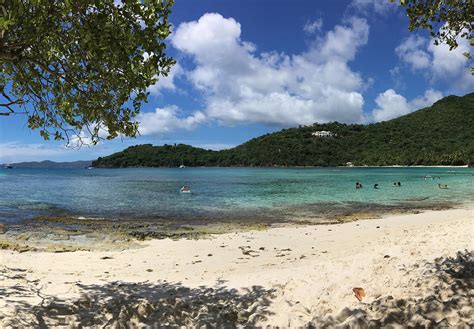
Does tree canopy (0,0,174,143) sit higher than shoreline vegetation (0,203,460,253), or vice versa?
tree canopy (0,0,174,143)

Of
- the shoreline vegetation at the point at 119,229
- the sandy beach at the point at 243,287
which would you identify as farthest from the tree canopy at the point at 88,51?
the shoreline vegetation at the point at 119,229

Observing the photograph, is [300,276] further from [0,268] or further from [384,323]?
[0,268]

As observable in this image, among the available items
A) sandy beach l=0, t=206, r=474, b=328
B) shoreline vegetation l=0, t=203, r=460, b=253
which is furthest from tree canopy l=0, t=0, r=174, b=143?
shoreline vegetation l=0, t=203, r=460, b=253

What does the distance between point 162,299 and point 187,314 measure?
94cm

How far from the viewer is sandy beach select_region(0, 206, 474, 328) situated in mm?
6426

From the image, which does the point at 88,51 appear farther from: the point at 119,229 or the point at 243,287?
the point at 119,229

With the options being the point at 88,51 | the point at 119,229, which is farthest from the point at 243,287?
the point at 119,229

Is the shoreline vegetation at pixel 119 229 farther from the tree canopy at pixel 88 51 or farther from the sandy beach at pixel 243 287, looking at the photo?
the tree canopy at pixel 88 51

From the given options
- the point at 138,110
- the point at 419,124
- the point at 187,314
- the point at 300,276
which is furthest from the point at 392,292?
the point at 419,124

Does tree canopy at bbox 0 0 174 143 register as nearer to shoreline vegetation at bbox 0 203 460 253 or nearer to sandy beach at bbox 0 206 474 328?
sandy beach at bbox 0 206 474 328

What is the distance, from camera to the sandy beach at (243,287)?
643 cm

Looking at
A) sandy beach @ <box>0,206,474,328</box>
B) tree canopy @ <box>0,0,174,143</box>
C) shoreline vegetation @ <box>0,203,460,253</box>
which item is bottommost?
shoreline vegetation @ <box>0,203,460,253</box>

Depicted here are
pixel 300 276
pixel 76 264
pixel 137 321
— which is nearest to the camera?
pixel 137 321

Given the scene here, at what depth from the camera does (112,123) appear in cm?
791
